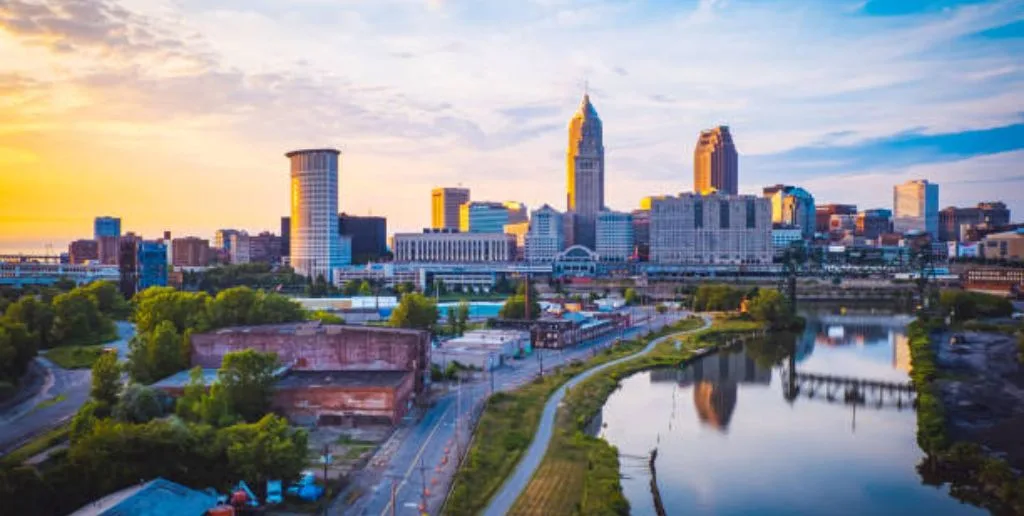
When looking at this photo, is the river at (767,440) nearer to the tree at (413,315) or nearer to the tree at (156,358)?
the tree at (413,315)

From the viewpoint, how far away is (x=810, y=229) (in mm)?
146125

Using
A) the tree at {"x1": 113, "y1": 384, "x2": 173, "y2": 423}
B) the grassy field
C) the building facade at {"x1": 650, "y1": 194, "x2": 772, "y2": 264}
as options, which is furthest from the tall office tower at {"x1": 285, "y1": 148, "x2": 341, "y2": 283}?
the tree at {"x1": 113, "y1": 384, "x2": 173, "y2": 423}

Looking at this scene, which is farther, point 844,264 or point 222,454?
point 844,264

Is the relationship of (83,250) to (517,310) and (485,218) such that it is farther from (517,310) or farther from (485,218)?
(517,310)

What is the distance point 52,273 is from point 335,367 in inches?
2415

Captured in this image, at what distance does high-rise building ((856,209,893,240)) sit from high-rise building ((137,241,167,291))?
134m

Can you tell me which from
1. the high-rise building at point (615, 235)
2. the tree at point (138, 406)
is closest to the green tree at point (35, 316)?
the tree at point (138, 406)

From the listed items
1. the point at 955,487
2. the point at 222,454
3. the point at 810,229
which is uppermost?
the point at 810,229

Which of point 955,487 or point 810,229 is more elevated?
point 810,229

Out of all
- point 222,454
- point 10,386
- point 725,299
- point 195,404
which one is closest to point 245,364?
point 195,404

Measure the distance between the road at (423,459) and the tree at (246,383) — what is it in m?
4.04

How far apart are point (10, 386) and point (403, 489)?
17.8 meters

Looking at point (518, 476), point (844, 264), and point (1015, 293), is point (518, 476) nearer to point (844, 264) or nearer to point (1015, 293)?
point (1015, 293)

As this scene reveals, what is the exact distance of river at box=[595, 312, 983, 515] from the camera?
1897cm
